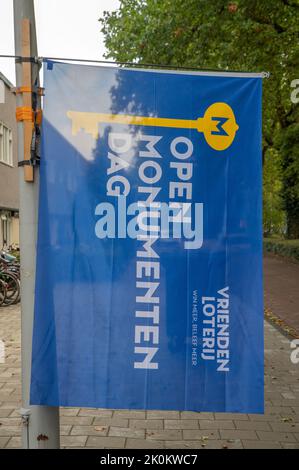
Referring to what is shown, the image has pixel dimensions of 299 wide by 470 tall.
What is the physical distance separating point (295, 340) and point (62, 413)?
188 inches

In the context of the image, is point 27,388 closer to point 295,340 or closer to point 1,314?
point 295,340

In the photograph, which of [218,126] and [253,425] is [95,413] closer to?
[253,425]

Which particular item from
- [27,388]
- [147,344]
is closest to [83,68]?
[147,344]

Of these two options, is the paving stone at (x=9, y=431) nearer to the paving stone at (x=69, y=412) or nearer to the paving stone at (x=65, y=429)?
the paving stone at (x=65, y=429)

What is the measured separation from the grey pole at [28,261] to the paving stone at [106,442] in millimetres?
1118

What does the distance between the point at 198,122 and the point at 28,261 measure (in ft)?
4.39

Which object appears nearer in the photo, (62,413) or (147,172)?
(147,172)

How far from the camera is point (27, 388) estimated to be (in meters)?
3.05

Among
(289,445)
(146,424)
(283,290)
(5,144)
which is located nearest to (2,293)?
(146,424)

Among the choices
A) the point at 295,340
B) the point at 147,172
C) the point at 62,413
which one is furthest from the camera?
the point at 295,340

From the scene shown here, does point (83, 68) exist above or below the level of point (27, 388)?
above

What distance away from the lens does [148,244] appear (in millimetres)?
2955

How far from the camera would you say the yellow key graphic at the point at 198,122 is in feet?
9.68

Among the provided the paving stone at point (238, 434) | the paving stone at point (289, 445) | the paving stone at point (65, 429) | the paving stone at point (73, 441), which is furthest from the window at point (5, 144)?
the paving stone at point (289, 445)
